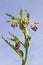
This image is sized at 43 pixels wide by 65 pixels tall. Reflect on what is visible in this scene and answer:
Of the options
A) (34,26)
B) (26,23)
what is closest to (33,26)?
(34,26)

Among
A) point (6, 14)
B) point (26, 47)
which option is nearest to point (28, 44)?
point (26, 47)

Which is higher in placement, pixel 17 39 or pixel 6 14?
pixel 6 14

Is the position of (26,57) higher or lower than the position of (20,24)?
lower

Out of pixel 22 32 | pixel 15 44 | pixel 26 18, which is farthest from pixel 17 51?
pixel 26 18

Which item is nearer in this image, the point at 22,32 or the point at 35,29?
the point at 35,29

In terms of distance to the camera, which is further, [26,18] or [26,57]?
[26,18]

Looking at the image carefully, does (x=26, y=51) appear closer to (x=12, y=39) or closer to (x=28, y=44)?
(x=28, y=44)

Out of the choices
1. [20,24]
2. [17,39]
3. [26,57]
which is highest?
[20,24]

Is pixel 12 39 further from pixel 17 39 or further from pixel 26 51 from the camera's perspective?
pixel 26 51

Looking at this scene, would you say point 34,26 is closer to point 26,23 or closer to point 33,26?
point 33,26
